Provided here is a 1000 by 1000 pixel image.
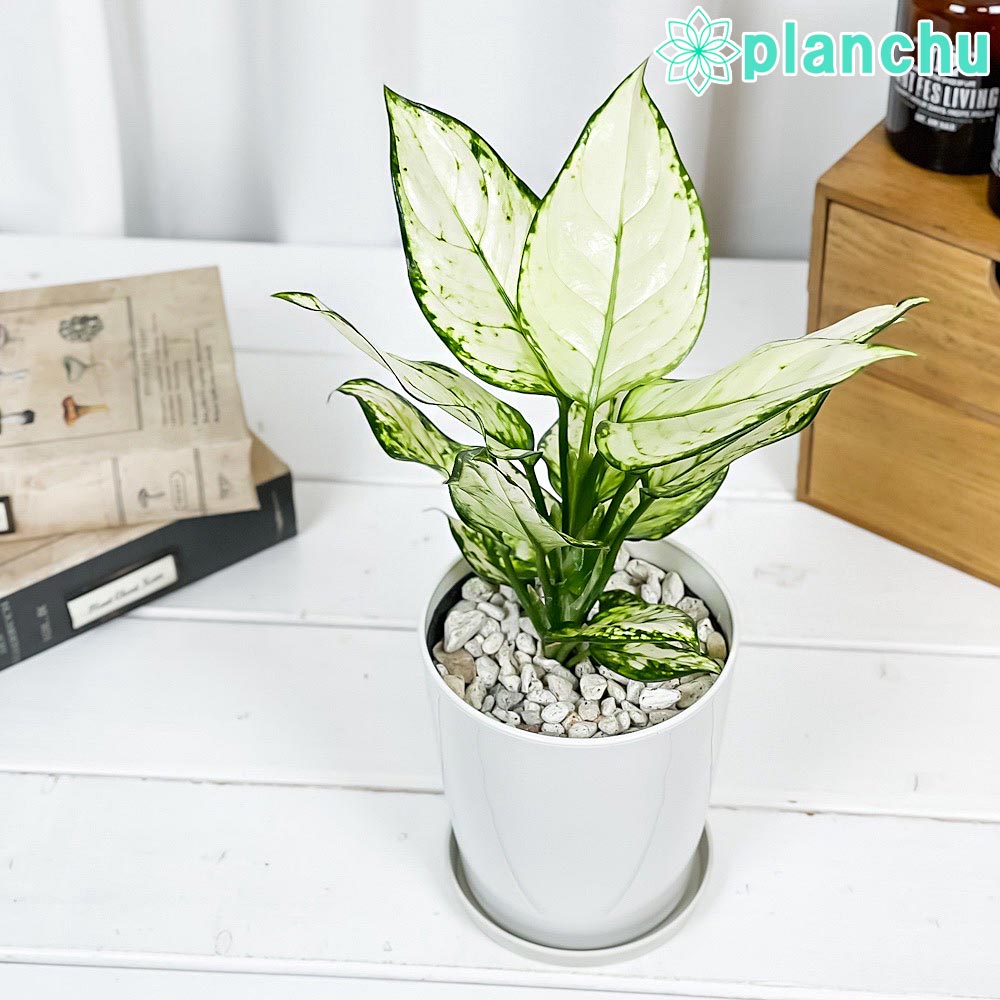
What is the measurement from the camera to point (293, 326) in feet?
4.00

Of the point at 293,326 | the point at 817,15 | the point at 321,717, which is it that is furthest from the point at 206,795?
the point at 817,15

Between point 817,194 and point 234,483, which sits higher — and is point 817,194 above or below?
above

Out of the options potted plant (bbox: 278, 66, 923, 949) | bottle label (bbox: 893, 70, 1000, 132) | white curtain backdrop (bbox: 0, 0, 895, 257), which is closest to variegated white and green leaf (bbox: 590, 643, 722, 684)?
potted plant (bbox: 278, 66, 923, 949)

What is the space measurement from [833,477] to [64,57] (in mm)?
762

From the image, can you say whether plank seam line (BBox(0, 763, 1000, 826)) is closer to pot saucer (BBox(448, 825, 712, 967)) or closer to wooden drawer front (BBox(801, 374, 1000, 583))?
pot saucer (BBox(448, 825, 712, 967))

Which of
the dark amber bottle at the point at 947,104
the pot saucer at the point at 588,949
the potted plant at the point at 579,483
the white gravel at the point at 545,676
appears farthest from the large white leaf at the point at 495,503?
the dark amber bottle at the point at 947,104

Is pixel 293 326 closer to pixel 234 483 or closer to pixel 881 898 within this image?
pixel 234 483

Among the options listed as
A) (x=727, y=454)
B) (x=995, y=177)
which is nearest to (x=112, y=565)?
(x=727, y=454)

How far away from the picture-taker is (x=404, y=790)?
87 centimetres

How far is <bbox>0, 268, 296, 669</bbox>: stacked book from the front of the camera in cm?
93

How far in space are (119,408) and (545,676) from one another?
0.42 m

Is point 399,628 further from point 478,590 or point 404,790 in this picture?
point 478,590

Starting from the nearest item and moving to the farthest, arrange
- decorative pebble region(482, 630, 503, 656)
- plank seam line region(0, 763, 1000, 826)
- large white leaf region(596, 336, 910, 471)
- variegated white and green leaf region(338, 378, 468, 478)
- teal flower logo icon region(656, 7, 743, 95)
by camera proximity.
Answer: large white leaf region(596, 336, 910, 471)
variegated white and green leaf region(338, 378, 468, 478)
decorative pebble region(482, 630, 503, 656)
plank seam line region(0, 763, 1000, 826)
teal flower logo icon region(656, 7, 743, 95)

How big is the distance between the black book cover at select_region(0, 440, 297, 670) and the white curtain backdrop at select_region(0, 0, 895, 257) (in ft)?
1.31
